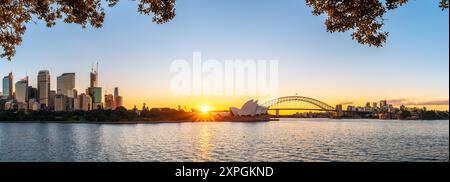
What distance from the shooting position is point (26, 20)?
8820mm

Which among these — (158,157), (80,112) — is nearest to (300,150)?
(158,157)

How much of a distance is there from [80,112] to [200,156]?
16436 cm

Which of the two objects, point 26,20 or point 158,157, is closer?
Result: point 26,20

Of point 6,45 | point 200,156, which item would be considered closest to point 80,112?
point 200,156

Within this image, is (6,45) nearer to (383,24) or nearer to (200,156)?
(383,24)

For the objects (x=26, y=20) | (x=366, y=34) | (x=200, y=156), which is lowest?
(x=200, y=156)
